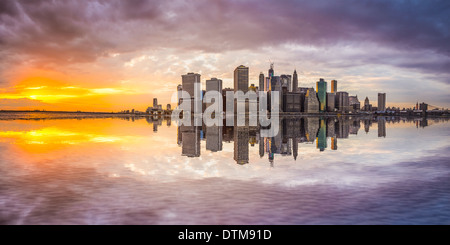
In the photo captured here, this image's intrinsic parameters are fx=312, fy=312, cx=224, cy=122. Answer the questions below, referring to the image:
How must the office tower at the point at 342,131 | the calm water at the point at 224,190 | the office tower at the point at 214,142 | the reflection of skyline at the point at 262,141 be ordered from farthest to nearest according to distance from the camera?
the office tower at the point at 342,131
the office tower at the point at 214,142
the reflection of skyline at the point at 262,141
the calm water at the point at 224,190

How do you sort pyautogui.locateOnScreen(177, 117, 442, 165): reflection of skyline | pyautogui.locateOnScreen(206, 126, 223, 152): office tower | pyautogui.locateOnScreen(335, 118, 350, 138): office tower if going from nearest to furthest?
pyautogui.locateOnScreen(177, 117, 442, 165): reflection of skyline → pyautogui.locateOnScreen(206, 126, 223, 152): office tower → pyautogui.locateOnScreen(335, 118, 350, 138): office tower

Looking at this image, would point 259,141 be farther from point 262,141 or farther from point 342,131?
point 342,131

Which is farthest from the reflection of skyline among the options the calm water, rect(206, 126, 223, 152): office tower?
the calm water

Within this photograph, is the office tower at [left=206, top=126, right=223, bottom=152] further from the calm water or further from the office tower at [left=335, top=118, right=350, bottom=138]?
the office tower at [left=335, top=118, right=350, bottom=138]

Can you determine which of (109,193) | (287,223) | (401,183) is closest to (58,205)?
(109,193)

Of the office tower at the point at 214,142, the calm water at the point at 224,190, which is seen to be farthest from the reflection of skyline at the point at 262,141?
the calm water at the point at 224,190

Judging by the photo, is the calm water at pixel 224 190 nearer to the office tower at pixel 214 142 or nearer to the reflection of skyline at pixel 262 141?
the reflection of skyline at pixel 262 141

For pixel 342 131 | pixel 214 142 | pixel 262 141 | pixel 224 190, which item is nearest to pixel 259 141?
pixel 262 141

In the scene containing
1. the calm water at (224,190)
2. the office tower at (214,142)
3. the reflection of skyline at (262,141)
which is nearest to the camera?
the calm water at (224,190)

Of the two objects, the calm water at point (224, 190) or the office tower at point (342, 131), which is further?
the office tower at point (342, 131)

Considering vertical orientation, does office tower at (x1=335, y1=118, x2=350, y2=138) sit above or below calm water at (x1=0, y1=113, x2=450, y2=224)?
above

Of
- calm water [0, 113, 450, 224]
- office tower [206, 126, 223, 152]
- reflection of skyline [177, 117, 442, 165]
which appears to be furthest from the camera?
office tower [206, 126, 223, 152]

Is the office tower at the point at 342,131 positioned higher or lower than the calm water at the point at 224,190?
higher
